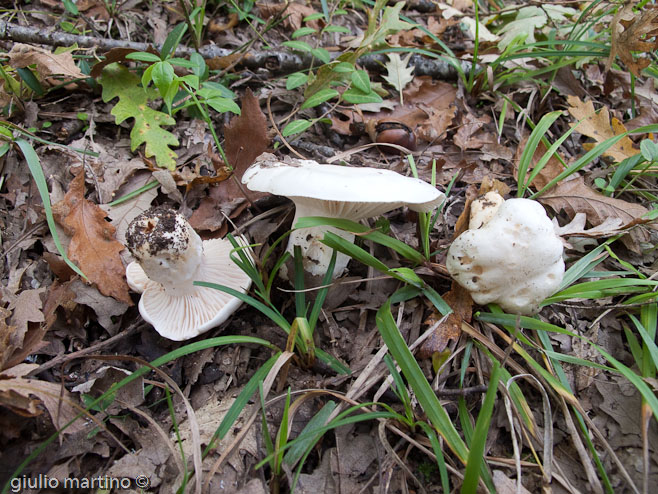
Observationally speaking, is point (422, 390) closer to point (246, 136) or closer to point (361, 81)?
point (246, 136)

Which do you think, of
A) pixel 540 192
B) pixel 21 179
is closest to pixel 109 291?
pixel 21 179

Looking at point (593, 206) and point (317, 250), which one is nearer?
point (317, 250)

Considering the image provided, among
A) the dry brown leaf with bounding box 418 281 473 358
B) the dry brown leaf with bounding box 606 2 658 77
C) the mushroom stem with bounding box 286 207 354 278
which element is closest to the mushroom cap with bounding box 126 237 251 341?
the mushroom stem with bounding box 286 207 354 278

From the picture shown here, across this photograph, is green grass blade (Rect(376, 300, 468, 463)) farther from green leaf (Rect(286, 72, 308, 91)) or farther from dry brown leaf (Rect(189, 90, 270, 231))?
green leaf (Rect(286, 72, 308, 91))

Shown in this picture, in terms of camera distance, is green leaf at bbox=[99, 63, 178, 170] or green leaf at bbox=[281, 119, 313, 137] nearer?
green leaf at bbox=[281, 119, 313, 137]

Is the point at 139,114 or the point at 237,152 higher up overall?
the point at 139,114

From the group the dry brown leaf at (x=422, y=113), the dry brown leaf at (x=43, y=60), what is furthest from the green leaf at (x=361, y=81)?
the dry brown leaf at (x=43, y=60)

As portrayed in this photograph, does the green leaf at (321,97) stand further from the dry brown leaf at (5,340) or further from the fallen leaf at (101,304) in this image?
the dry brown leaf at (5,340)

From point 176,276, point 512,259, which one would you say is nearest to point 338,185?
point 512,259
